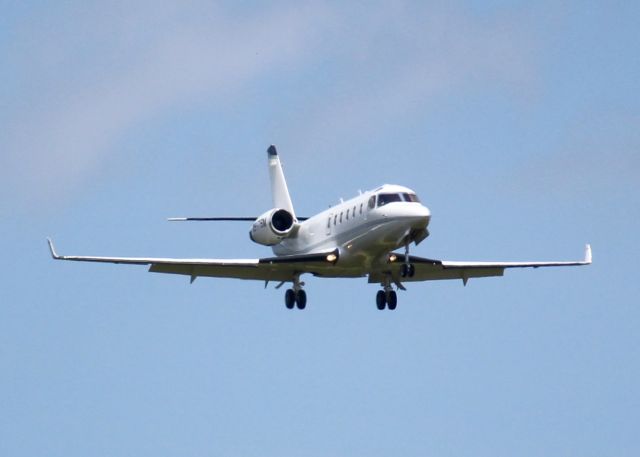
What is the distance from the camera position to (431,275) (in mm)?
57000

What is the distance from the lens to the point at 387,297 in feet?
178

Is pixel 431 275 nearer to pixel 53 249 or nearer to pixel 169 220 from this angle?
pixel 169 220

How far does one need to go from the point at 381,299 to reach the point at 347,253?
2.59m

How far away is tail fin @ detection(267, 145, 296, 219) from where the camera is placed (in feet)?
201

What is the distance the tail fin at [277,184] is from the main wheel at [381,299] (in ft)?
20.2

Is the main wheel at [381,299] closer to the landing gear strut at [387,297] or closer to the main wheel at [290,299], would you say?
the landing gear strut at [387,297]

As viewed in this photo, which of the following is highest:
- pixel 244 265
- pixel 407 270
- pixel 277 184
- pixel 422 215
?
pixel 277 184

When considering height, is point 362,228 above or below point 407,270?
above

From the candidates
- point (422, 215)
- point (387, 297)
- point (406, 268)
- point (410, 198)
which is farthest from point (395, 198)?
point (387, 297)

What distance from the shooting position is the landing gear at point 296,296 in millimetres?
55188

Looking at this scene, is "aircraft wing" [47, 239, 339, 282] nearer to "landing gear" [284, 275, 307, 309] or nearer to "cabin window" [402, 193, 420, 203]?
"landing gear" [284, 275, 307, 309]

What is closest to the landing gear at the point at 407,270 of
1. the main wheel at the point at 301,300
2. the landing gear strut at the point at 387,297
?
the landing gear strut at the point at 387,297

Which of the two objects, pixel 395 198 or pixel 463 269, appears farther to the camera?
pixel 463 269

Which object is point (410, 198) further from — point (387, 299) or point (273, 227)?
point (273, 227)
